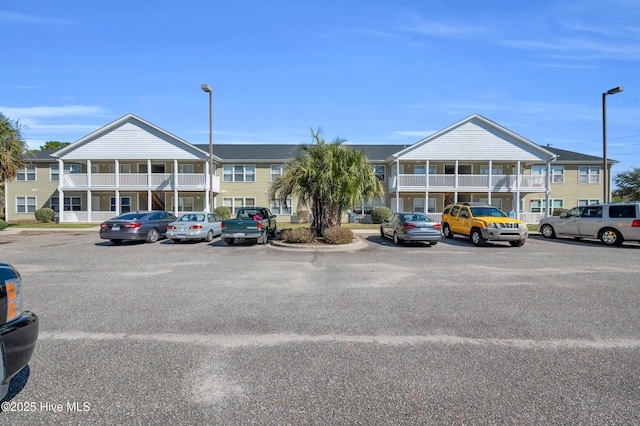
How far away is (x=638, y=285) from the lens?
8133 millimetres

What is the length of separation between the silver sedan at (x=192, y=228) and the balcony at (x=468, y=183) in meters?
16.7

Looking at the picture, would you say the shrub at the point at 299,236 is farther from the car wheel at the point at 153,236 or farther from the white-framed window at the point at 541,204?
the white-framed window at the point at 541,204

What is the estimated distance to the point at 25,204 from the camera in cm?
→ 3275

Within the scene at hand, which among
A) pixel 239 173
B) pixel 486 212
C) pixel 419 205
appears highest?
pixel 239 173

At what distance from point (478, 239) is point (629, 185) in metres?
35.9

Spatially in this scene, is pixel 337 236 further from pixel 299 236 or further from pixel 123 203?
pixel 123 203

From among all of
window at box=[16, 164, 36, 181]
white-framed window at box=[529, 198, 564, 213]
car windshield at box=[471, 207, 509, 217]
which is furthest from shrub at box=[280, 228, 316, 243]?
window at box=[16, 164, 36, 181]

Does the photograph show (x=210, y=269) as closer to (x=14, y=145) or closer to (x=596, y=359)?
(x=596, y=359)

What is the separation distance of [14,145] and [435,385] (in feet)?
86.8

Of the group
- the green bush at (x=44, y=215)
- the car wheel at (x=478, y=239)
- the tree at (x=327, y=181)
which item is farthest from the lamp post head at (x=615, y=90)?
the green bush at (x=44, y=215)

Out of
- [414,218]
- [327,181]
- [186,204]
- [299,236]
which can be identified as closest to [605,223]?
[414,218]

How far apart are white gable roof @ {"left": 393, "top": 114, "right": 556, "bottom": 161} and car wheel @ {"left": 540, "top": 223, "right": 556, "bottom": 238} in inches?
449

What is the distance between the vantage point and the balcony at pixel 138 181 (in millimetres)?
29422

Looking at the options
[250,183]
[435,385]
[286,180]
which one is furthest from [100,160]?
[435,385]
